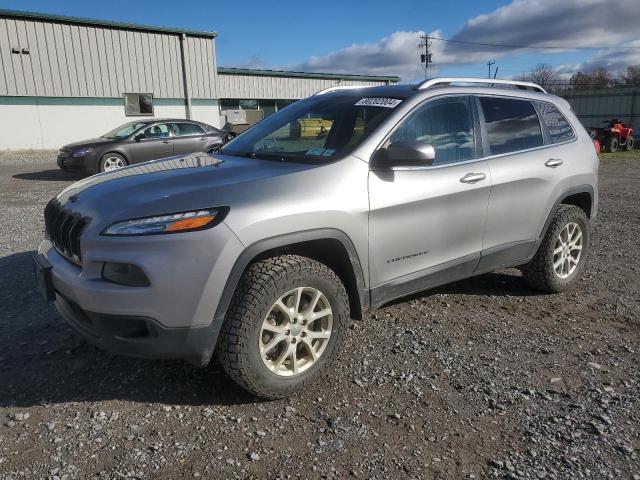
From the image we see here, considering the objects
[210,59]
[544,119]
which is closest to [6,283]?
[544,119]

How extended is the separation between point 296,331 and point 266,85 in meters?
30.6

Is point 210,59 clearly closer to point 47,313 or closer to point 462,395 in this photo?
point 47,313

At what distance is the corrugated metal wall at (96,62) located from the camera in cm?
2192

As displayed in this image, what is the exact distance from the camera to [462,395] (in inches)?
120

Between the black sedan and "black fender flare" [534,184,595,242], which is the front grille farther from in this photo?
the black sedan

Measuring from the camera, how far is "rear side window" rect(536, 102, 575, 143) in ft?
14.9

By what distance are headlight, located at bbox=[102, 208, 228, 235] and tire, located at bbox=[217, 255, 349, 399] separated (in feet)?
1.23

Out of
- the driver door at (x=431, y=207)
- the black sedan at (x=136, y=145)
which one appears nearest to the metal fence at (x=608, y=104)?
the black sedan at (x=136, y=145)

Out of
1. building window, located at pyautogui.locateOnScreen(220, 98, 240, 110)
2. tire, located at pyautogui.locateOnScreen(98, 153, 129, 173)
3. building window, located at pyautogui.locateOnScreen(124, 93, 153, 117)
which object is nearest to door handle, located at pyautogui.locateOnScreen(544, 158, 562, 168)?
tire, located at pyautogui.locateOnScreen(98, 153, 129, 173)

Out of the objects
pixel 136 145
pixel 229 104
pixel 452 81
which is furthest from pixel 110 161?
pixel 229 104

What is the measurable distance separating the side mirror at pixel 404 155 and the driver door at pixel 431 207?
0.24 feet

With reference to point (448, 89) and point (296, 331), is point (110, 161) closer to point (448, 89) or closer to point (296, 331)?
point (448, 89)

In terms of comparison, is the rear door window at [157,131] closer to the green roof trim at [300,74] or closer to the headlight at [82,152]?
the headlight at [82,152]

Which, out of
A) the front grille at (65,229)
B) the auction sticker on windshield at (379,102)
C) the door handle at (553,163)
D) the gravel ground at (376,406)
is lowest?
the gravel ground at (376,406)
